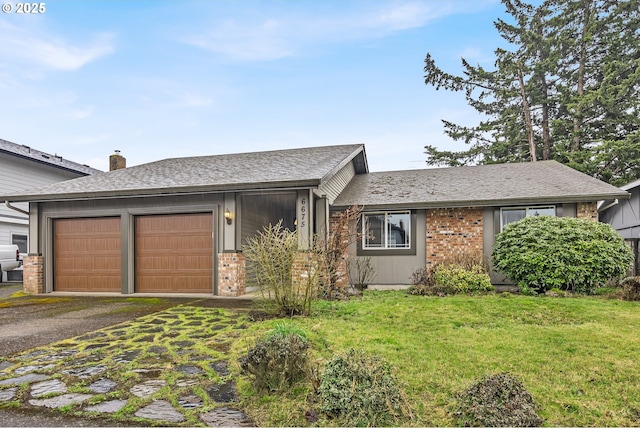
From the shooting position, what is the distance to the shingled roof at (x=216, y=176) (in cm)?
859

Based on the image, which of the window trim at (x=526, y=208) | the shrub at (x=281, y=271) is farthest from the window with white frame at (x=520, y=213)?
the shrub at (x=281, y=271)

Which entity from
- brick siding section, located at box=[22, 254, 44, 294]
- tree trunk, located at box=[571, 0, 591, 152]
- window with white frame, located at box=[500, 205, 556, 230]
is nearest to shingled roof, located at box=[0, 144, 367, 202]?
brick siding section, located at box=[22, 254, 44, 294]

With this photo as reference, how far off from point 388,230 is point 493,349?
6346mm

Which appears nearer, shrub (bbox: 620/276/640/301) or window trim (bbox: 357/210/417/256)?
shrub (bbox: 620/276/640/301)

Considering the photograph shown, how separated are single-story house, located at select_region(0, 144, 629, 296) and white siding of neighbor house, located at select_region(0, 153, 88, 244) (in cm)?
509

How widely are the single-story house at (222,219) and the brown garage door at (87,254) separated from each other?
3 cm

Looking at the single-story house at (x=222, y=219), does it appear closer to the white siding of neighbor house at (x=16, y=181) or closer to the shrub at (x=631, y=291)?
the shrub at (x=631, y=291)

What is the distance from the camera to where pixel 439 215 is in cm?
Result: 1000

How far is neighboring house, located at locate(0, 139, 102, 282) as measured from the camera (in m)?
13.8

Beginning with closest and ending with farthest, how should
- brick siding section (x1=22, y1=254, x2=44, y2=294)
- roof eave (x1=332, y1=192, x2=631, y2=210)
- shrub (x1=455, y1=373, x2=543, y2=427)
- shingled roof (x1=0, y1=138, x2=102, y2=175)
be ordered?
shrub (x1=455, y1=373, x2=543, y2=427) → roof eave (x1=332, y1=192, x2=631, y2=210) → brick siding section (x1=22, y1=254, x2=44, y2=294) → shingled roof (x1=0, y1=138, x2=102, y2=175)

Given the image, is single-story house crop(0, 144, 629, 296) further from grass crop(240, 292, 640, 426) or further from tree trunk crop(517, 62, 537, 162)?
tree trunk crop(517, 62, 537, 162)

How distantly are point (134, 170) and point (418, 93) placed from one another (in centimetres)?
1567

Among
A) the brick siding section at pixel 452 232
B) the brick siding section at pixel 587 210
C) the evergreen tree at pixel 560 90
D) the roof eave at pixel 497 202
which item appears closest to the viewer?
the roof eave at pixel 497 202

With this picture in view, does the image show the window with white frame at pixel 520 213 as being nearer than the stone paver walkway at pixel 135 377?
No
